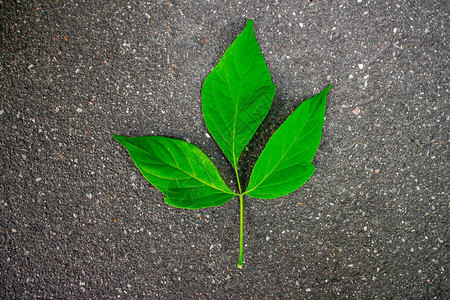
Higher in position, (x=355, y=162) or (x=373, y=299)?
(x=355, y=162)

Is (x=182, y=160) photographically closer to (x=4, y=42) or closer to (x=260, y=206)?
(x=260, y=206)

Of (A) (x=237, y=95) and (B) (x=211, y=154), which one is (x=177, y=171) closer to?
(B) (x=211, y=154)

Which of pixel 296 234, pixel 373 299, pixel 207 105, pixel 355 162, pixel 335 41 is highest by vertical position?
pixel 335 41

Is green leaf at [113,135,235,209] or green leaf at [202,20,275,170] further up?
green leaf at [202,20,275,170]

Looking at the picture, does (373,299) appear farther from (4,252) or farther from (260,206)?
(4,252)

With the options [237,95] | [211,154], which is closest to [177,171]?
[211,154]

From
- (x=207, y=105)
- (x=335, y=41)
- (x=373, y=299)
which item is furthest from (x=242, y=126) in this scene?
(x=373, y=299)
